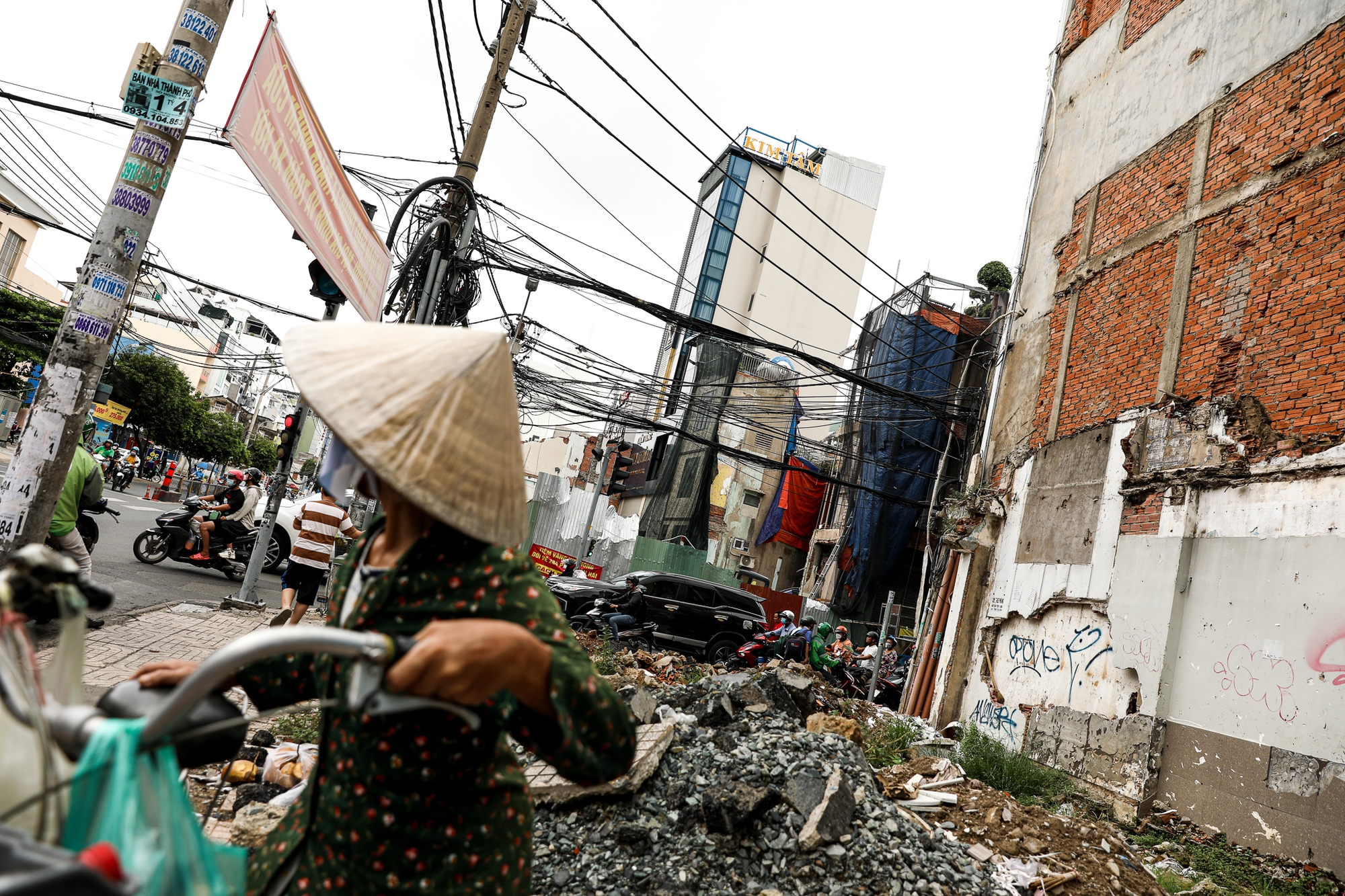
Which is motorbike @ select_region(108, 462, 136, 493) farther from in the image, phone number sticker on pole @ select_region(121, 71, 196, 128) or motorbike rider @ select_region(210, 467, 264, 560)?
phone number sticker on pole @ select_region(121, 71, 196, 128)

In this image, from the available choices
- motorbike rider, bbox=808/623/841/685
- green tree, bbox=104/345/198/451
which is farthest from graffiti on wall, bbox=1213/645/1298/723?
green tree, bbox=104/345/198/451

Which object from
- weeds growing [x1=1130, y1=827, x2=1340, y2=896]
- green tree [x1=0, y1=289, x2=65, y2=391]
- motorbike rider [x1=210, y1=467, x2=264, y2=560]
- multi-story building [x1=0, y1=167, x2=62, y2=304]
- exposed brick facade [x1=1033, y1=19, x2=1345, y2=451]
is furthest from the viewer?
multi-story building [x1=0, y1=167, x2=62, y2=304]

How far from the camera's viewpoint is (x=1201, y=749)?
6164 mm

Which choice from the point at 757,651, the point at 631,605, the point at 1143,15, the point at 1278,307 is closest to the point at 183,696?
the point at 1278,307

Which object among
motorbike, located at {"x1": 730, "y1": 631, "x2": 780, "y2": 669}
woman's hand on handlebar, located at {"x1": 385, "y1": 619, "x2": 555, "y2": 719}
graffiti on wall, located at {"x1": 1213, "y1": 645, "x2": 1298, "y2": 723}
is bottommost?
motorbike, located at {"x1": 730, "y1": 631, "x2": 780, "y2": 669}

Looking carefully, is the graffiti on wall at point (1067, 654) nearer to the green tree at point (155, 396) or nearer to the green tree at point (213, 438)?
the green tree at point (155, 396)

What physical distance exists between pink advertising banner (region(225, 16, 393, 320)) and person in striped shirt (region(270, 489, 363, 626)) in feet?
6.57

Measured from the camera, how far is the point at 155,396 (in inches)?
1380

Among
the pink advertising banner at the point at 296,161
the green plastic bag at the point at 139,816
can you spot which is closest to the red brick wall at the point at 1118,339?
the pink advertising banner at the point at 296,161

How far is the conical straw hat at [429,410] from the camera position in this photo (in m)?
1.25

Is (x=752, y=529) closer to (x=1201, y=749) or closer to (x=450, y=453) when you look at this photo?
(x=1201, y=749)

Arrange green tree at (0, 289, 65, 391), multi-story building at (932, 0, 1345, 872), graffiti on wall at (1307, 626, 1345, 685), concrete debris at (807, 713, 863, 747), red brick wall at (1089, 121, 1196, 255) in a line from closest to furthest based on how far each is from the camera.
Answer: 1. graffiti on wall at (1307, 626, 1345, 685)
2. multi-story building at (932, 0, 1345, 872)
3. concrete debris at (807, 713, 863, 747)
4. red brick wall at (1089, 121, 1196, 255)
5. green tree at (0, 289, 65, 391)

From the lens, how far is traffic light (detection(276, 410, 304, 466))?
9008 mm

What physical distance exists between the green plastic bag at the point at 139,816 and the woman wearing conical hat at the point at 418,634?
0.97 ft
